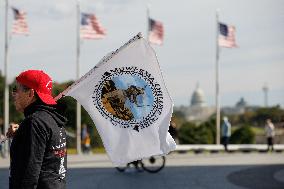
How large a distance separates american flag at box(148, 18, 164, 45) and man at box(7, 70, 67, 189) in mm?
24984

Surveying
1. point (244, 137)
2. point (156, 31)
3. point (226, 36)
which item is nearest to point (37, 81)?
point (156, 31)

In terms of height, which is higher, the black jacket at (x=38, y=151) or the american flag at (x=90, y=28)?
the american flag at (x=90, y=28)

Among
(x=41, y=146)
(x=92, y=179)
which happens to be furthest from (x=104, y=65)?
(x=92, y=179)

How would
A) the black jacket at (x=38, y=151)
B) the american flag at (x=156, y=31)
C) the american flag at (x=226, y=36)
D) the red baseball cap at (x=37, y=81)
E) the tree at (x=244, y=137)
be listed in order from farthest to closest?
the tree at (x=244, y=137)
the american flag at (x=226, y=36)
the american flag at (x=156, y=31)
the red baseball cap at (x=37, y=81)
the black jacket at (x=38, y=151)

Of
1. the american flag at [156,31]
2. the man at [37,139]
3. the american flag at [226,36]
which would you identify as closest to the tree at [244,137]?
the american flag at [226,36]

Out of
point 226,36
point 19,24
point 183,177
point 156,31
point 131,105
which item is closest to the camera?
point 131,105

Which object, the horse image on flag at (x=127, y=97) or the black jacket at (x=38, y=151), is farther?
the horse image on flag at (x=127, y=97)

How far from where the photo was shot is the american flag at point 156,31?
28673mm

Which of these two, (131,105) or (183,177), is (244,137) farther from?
(131,105)

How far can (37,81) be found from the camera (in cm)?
354

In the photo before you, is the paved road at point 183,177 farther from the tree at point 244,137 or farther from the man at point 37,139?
the tree at point 244,137

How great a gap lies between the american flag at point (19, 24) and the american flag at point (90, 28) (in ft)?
8.79

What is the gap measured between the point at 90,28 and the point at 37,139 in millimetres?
24281

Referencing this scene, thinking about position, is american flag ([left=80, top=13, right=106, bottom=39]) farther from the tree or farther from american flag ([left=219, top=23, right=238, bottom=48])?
the tree
